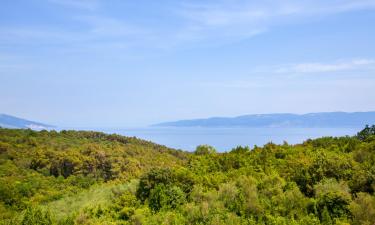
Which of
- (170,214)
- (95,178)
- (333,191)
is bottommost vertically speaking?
(95,178)

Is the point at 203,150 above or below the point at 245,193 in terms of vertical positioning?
above

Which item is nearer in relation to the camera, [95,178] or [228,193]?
[228,193]

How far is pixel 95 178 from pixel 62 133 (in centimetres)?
3142

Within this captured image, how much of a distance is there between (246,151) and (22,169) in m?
31.4

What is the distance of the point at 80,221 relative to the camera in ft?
68.2

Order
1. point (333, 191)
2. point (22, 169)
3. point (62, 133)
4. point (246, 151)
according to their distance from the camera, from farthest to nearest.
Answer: point (62, 133), point (22, 169), point (246, 151), point (333, 191)

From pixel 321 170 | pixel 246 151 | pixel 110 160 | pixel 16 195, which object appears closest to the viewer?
pixel 321 170

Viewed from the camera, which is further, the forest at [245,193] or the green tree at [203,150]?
the green tree at [203,150]

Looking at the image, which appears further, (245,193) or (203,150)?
(203,150)

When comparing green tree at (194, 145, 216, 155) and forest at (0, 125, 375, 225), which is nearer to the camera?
forest at (0, 125, 375, 225)

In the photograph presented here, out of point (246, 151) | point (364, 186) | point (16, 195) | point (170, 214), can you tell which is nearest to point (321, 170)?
point (364, 186)

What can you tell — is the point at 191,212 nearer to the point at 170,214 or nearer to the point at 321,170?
the point at 170,214

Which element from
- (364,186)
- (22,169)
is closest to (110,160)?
(22,169)

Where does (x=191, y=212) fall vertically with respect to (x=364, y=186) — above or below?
below
